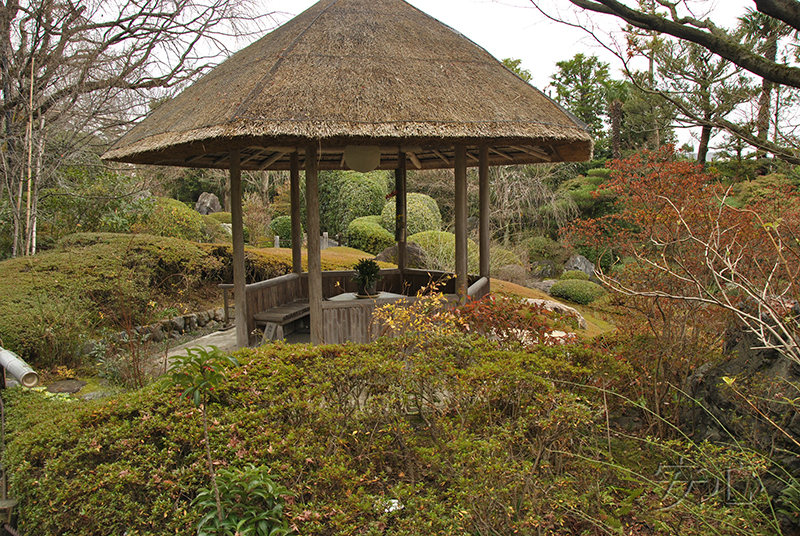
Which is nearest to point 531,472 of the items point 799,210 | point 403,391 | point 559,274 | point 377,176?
point 403,391

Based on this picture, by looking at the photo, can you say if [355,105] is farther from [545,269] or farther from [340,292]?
[545,269]

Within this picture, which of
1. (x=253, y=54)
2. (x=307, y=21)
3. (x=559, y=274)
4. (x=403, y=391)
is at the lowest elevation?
(x=559, y=274)

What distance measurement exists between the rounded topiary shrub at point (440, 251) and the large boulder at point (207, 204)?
15155mm

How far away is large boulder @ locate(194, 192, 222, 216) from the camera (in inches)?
963

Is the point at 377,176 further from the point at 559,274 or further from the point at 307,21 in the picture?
the point at 307,21

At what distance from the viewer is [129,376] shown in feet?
16.3

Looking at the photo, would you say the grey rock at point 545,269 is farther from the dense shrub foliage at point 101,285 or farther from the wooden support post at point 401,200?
the wooden support post at point 401,200

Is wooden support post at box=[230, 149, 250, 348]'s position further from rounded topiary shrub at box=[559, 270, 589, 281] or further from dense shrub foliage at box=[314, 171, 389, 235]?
dense shrub foliage at box=[314, 171, 389, 235]

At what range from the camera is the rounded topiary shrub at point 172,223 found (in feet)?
36.7

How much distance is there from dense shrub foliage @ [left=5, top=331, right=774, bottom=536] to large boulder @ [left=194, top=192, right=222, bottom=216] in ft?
73.3

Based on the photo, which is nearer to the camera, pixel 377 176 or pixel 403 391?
pixel 403 391

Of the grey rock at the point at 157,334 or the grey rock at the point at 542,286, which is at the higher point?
the grey rock at the point at 157,334

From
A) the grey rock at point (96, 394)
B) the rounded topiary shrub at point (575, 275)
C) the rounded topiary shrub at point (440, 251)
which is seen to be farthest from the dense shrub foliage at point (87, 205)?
the rounded topiary shrub at point (575, 275)

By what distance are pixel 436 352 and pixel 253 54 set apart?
15.2 feet
